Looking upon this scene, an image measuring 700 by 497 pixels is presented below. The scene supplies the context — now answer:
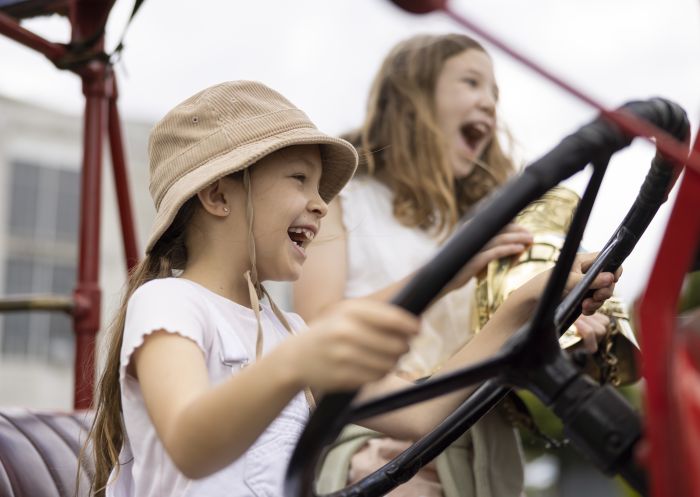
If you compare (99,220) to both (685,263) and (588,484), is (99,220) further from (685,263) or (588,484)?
(685,263)

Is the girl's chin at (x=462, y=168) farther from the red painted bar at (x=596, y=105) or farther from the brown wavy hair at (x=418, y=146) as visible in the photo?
the red painted bar at (x=596, y=105)

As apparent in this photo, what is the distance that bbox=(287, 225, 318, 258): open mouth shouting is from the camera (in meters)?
1.34

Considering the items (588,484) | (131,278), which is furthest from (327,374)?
(588,484)

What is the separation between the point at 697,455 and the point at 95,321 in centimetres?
152

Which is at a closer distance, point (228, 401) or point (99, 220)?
point (228, 401)

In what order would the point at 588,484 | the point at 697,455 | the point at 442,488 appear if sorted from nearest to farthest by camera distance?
the point at 697,455
the point at 442,488
the point at 588,484

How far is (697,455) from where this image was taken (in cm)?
71

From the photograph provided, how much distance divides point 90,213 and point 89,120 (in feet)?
0.57

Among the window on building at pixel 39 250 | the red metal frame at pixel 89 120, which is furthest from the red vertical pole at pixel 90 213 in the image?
the window on building at pixel 39 250

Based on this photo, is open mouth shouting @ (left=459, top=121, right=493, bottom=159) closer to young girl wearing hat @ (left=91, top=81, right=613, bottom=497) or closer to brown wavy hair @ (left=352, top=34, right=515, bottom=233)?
brown wavy hair @ (left=352, top=34, right=515, bottom=233)

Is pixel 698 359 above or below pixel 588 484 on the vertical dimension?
above

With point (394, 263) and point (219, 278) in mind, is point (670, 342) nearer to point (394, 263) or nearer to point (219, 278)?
point (219, 278)

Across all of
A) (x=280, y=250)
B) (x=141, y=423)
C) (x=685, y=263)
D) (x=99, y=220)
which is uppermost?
(x=685, y=263)

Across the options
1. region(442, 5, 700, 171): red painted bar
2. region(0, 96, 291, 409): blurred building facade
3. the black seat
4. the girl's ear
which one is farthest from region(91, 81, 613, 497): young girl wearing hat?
region(0, 96, 291, 409): blurred building facade
